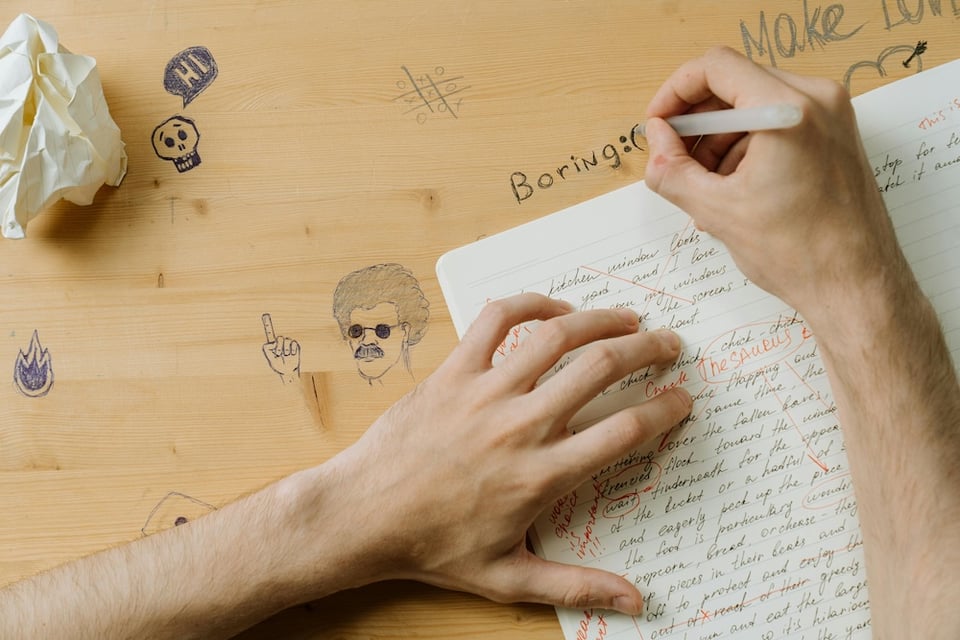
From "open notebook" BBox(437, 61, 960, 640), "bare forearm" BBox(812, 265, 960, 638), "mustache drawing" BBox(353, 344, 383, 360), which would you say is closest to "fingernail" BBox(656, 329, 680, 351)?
"open notebook" BBox(437, 61, 960, 640)

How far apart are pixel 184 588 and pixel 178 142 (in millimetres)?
409

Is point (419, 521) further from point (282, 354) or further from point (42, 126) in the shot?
point (42, 126)

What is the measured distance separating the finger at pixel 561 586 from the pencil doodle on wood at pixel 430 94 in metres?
0.41

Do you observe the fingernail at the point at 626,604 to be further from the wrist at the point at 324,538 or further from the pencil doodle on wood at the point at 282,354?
the pencil doodle on wood at the point at 282,354

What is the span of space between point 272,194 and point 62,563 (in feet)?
1.24

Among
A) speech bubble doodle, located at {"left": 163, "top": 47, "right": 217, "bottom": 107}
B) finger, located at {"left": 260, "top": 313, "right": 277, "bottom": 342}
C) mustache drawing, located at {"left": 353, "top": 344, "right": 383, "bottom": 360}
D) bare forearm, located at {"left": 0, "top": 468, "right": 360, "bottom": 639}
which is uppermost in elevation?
speech bubble doodle, located at {"left": 163, "top": 47, "right": 217, "bottom": 107}

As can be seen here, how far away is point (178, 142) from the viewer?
0.78 metres

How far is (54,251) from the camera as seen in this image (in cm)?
77

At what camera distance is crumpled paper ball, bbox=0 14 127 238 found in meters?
0.72

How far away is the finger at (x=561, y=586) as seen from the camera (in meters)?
0.66

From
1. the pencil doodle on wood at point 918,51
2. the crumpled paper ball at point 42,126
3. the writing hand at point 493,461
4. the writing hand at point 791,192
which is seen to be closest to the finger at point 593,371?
the writing hand at point 493,461

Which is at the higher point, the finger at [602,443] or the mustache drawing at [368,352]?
the mustache drawing at [368,352]

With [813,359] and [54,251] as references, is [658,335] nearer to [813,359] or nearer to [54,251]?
[813,359]

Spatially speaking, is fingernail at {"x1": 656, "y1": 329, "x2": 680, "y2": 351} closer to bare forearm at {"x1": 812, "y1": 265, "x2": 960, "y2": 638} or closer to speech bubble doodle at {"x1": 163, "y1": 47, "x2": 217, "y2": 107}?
bare forearm at {"x1": 812, "y1": 265, "x2": 960, "y2": 638}
